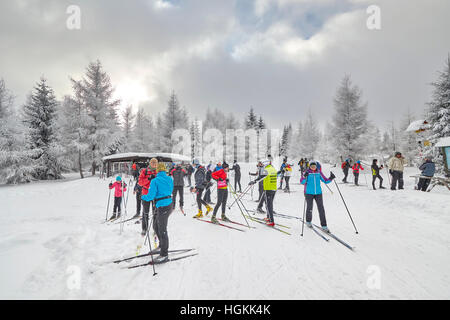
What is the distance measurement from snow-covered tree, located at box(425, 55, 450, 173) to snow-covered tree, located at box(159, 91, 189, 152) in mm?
30567

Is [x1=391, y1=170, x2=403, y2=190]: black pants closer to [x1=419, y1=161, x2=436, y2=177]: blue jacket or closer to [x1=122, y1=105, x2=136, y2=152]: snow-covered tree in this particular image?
[x1=419, y1=161, x2=436, y2=177]: blue jacket

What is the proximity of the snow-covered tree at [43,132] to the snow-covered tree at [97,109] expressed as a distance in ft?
10.6

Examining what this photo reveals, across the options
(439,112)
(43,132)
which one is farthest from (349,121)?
(43,132)

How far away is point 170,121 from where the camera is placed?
102ft

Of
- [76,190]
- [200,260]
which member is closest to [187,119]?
[76,190]

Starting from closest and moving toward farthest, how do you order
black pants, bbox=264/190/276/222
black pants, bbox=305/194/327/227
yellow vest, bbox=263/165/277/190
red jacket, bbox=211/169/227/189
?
black pants, bbox=305/194/327/227 < black pants, bbox=264/190/276/222 < yellow vest, bbox=263/165/277/190 < red jacket, bbox=211/169/227/189

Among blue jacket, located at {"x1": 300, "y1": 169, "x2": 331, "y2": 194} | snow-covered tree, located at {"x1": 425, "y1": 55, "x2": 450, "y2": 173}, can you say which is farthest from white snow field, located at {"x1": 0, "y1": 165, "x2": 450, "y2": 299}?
snow-covered tree, located at {"x1": 425, "y1": 55, "x2": 450, "y2": 173}

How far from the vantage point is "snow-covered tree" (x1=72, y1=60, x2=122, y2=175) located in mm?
22500

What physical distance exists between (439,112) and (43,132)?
38.9 meters

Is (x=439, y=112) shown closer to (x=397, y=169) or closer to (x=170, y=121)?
(x=397, y=169)

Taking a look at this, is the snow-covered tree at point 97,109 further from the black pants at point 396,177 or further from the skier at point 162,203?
the black pants at point 396,177

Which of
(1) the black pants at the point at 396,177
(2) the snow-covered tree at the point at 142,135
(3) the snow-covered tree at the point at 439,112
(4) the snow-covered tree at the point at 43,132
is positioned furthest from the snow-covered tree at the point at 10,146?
(3) the snow-covered tree at the point at 439,112

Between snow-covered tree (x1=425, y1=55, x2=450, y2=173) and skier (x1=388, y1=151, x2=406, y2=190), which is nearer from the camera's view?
skier (x1=388, y1=151, x2=406, y2=190)
